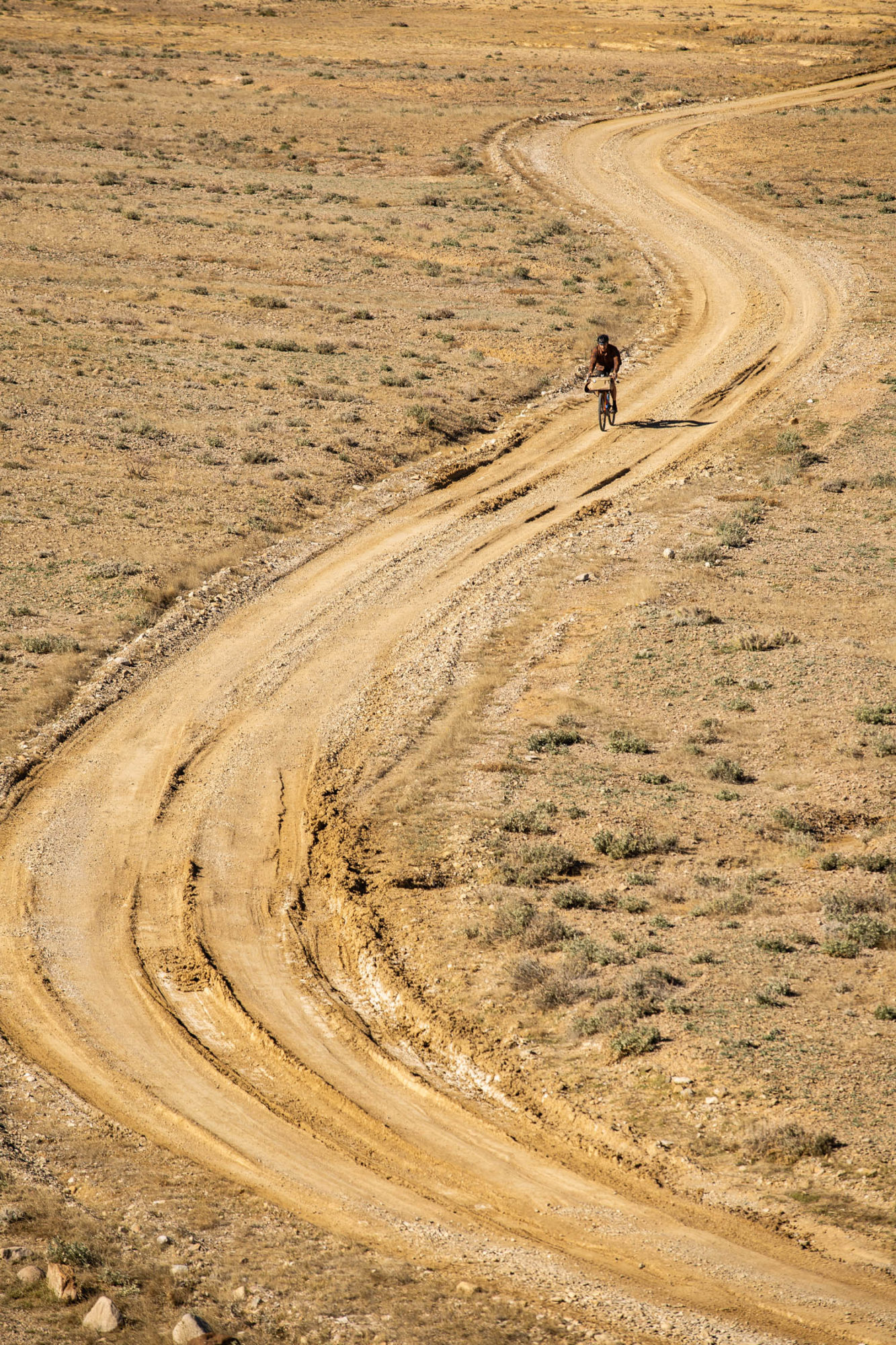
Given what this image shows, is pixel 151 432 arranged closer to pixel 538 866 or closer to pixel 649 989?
pixel 538 866

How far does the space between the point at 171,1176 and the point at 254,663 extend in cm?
1061

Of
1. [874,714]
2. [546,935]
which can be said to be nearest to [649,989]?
[546,935]

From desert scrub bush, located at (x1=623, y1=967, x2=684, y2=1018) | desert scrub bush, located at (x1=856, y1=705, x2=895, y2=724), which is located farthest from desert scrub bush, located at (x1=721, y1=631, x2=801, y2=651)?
desert scrub bush, located at (x1=623, y1=967, x2=684, y2=1018)

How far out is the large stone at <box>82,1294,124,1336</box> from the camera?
7.62m

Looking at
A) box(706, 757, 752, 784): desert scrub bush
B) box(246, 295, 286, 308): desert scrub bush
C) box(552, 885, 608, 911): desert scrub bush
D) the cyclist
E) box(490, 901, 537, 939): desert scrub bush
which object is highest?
box(246, 295, 286, 308): desert scrub bush

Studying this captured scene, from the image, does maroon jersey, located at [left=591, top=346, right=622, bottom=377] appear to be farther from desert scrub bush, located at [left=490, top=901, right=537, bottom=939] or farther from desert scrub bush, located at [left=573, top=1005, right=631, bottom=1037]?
desert scrub bush, located at [left=573, top=1005, right=631, bottom=1037]

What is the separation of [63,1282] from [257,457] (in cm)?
2090

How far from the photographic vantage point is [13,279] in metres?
38.2

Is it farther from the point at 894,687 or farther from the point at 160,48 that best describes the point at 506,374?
the point at 160,48

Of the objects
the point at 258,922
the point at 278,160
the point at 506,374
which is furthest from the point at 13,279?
the point at 258,922

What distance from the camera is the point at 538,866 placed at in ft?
45.0

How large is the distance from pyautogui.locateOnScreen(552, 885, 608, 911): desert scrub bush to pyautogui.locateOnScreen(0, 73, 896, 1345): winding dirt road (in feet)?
6.88

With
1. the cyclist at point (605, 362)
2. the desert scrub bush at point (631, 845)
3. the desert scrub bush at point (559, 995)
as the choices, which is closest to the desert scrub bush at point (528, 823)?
the desert scrub bush at point (631, 845)

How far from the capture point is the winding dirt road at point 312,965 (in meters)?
8.87
